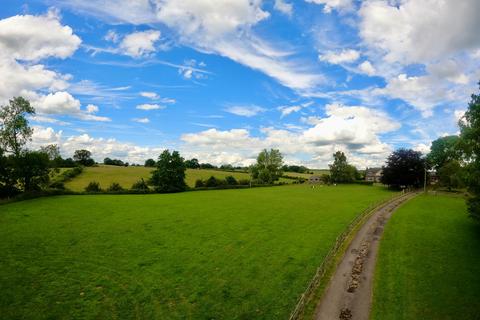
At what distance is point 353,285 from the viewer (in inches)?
926

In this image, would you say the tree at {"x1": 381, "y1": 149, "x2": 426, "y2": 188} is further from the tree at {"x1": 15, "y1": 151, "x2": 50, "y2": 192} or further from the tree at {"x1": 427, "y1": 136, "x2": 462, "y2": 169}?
the tree at {"x1": 15, "y1": 151, "x2": 50, "y2": 192}

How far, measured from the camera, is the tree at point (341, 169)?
13248 cm

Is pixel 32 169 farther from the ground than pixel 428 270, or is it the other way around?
pixel 32 169

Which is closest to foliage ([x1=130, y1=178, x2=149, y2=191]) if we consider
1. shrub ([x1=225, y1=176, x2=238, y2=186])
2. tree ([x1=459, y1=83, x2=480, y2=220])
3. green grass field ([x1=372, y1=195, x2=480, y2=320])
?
shrub ([x1=225, y1=176, x2=238, y2=186])

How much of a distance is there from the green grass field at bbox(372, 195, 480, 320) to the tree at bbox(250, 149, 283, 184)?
88.6 meters

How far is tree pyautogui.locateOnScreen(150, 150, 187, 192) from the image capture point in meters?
91.2

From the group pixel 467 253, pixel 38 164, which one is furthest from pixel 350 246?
pixel 38 164

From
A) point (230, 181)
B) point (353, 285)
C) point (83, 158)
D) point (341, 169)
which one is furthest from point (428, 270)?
point (83, 158)

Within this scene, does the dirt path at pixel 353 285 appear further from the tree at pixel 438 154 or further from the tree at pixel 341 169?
the tree at pixel 341 169

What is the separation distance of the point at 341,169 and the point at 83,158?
115700 mm

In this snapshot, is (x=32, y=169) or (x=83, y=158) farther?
(x=83, y=158)

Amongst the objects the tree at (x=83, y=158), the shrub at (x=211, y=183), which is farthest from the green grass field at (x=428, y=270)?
the tree at (x=83, y=158)

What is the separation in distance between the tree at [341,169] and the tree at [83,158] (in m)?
108

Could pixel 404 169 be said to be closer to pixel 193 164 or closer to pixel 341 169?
pixel 341 169
